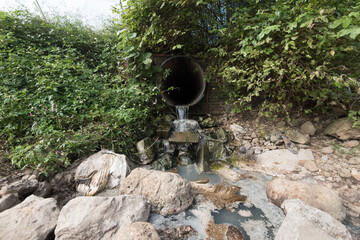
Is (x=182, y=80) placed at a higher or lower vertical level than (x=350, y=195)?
higher

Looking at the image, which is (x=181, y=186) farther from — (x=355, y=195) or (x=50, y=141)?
(x=355, y=195)

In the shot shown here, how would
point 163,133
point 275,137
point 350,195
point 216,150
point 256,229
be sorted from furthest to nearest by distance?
point 163,133
point 216,150
point 275,137
point 350,195
point 256,229

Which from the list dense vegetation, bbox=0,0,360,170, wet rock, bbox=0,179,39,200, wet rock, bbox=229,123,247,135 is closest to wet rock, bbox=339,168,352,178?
dense vegetation, bbox=0,0,360,170

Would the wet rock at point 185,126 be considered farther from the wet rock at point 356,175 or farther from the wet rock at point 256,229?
the wet rock at point 356,175

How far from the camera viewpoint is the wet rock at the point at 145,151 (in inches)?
123

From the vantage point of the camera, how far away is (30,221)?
1435 mm

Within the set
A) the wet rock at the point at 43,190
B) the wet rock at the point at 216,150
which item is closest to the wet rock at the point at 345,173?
the wet rock at the point at 216,150

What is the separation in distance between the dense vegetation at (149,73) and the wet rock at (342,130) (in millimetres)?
276

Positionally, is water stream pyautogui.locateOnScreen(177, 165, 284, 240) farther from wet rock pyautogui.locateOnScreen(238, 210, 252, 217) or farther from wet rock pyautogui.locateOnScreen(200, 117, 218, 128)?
wet rock pyautogui.locateOnScreen(200, 117, 218, 128)

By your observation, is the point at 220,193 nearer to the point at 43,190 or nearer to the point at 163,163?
the point at 163,163

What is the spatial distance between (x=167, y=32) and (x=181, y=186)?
391 cm

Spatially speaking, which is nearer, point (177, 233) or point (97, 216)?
point (97, 216)

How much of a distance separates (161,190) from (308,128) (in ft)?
11.6

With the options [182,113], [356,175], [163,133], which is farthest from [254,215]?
[182,113]
